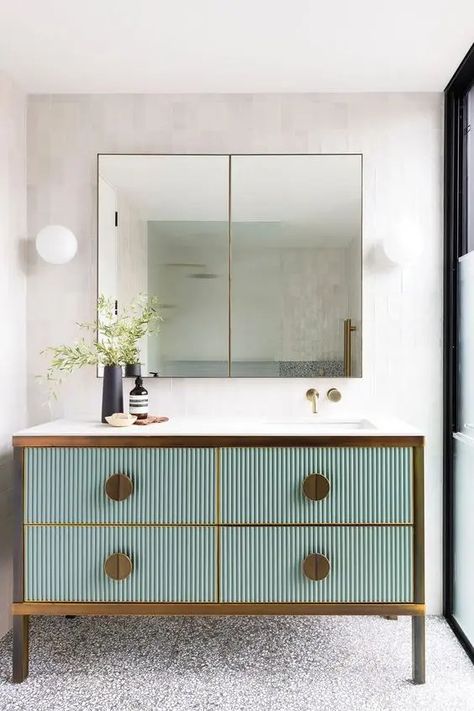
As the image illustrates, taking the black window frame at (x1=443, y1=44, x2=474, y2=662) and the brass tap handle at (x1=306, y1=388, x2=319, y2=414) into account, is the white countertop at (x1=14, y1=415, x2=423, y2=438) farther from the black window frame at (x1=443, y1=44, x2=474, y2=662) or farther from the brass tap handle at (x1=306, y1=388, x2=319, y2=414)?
the black window frame at (x1=443, y1=44, x2=474, y2=662)

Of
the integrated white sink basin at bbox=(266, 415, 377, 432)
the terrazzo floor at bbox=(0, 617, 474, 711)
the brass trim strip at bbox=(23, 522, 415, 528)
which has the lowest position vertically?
the terrazzo floor at bbox=(0, 617, 474, 711)

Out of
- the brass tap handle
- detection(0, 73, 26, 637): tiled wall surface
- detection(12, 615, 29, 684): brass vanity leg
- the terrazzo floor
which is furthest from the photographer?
the brass tap handle

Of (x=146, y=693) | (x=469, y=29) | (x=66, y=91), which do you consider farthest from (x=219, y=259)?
(x=146, y=693)

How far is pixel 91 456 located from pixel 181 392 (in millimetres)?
635

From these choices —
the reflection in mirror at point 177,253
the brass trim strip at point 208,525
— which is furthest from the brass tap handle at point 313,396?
the brass trim strip at point 208,525

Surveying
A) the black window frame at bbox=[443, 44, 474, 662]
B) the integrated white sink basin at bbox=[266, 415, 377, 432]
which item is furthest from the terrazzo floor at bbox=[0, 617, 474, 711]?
the integrated white sink basin at bbox=[266, 415, 377, 432]

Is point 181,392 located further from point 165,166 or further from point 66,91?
point 66,91

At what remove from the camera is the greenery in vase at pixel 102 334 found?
2336 mm

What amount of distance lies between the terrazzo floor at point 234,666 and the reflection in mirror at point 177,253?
1.09 meters

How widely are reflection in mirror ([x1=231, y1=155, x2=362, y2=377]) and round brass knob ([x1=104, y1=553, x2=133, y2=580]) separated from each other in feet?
2.98

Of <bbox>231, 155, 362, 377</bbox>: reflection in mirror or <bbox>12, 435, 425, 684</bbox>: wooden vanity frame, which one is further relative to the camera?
<bbox>231, 155, 362, 377</bbox>: reflection in mirror

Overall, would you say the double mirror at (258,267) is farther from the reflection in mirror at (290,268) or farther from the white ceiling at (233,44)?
the white ceiling at (233,44)

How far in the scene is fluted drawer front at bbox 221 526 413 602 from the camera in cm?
192

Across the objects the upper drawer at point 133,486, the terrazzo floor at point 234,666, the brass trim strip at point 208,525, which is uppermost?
the upper drawer at point 133,486
